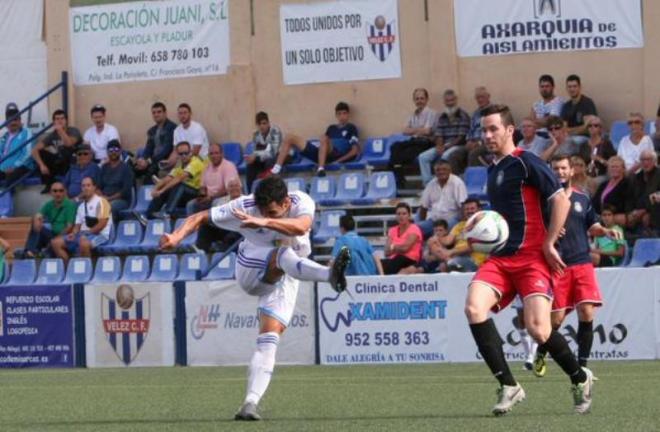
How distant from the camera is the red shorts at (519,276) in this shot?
10.1 metres

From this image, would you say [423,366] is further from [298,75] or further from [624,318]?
[298,75]

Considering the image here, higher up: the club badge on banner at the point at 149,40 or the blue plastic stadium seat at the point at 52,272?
the club badge on banner at the point at 149,40

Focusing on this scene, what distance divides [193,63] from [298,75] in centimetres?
228

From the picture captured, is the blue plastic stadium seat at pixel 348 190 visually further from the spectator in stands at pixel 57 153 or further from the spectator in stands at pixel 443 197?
the spectator in stands at pixel 57 153

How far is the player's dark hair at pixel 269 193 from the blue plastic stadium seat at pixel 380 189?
1270 centimetres

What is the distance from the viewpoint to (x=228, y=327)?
2044cm

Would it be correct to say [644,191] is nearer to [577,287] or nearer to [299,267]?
[577,287]

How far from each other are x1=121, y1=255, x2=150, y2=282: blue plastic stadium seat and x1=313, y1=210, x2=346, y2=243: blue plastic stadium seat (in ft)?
9.16

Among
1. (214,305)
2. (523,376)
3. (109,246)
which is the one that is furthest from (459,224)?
(109,246)

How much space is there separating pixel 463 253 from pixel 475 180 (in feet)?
8.53

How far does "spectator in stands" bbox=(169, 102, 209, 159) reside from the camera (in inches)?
1029

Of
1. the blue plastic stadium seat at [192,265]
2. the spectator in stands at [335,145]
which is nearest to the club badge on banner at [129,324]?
the blue plastic stadium seat at [192,265]

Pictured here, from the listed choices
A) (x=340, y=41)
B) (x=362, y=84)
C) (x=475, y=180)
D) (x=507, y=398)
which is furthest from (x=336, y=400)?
(x=340, y=41)

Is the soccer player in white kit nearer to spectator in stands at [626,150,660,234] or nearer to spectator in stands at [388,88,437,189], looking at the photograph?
spectator in stands at [626,150,660,234]
